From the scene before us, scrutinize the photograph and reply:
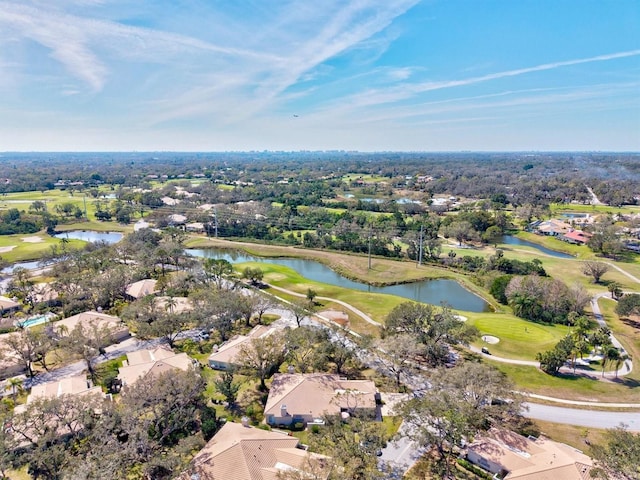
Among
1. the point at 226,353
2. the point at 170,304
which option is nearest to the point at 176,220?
the point at 170,304

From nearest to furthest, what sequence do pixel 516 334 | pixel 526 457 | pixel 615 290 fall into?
pixel 526 457 → pixel 516 334 → pixel 615 290

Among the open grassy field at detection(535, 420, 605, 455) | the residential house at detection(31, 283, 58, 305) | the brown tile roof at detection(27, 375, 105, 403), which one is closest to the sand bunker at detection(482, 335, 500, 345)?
the open grassy field at detection(535, 420, 605, 455)

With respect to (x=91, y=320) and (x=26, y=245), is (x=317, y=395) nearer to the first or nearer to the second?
(x=91, y=320)

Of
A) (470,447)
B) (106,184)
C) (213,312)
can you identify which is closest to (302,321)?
(213,312)

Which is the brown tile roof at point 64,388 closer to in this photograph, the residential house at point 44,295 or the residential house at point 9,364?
the residential house at point 9,364

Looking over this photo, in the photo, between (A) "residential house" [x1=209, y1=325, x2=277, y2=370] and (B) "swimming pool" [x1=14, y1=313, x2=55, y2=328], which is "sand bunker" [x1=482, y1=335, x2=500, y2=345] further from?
(B) "swimming pool" [x1=14, y1=313, x2=55, y2=328]

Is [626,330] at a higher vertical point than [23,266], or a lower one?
lower

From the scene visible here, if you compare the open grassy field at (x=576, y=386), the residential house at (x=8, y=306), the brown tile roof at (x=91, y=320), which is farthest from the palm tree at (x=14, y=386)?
the open grassy field at (x=576, y=386)

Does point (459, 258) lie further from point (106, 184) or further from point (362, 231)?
point (106, 184)
